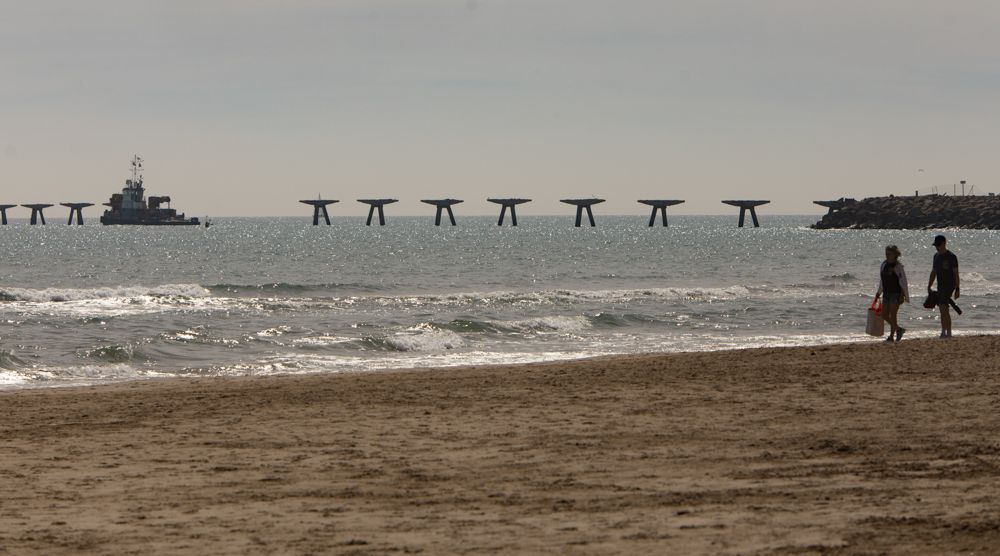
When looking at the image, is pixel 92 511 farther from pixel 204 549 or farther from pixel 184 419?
pixel 184 419

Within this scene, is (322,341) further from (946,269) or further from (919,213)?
(919,213)

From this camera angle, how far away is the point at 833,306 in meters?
30.6

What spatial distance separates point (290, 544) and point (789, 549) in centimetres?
252

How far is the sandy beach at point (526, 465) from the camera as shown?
6.30 metres

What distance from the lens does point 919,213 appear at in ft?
398

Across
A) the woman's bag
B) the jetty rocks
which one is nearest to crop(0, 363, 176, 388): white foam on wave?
the woman's bag

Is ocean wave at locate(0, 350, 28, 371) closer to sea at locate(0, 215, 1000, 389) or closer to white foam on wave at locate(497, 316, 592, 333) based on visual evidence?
sea at locate(0, 215, 1000, 389)

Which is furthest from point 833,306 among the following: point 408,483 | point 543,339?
point 408,483

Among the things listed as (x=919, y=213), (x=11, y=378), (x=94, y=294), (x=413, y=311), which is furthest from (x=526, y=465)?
(x=919, y=213)

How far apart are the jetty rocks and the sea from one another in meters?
53.2

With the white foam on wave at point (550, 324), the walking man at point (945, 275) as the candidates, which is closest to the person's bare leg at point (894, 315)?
the walking man at point (945, 275)

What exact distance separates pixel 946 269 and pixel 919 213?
11150 centimetres

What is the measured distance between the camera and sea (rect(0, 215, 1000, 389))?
19.5 m

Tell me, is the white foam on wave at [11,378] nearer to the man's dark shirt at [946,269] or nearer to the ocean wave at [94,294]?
the man's dark shirt at [946,269]
